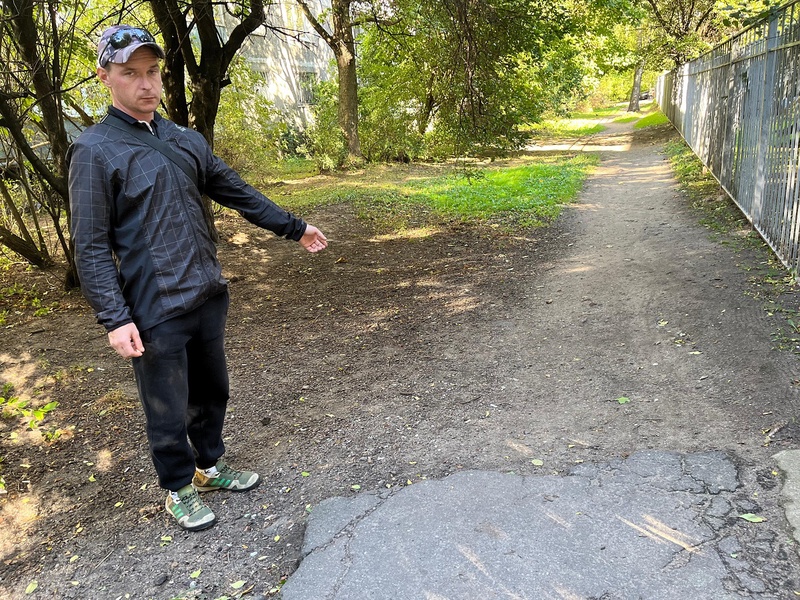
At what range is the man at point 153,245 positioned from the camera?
269 cm

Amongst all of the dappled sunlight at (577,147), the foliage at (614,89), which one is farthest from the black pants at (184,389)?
the foliage at (614,89)

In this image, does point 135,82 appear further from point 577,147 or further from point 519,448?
point 577,147

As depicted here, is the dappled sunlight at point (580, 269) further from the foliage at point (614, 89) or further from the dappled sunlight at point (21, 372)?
the foliage at point (614, 89)

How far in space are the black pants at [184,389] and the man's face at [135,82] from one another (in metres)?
0.93

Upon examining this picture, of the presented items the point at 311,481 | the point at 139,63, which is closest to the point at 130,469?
the point at 311,481

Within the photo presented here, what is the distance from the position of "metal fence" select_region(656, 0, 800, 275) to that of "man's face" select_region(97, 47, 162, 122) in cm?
524

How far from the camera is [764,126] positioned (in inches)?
267

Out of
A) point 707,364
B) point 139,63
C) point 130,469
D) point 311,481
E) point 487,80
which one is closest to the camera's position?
point 139,63

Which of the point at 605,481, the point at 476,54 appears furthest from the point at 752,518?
the point at 476,54

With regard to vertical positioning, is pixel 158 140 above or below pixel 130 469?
above

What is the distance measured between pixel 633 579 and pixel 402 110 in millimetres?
19287

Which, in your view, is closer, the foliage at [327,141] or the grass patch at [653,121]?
the foliage at [327,141]

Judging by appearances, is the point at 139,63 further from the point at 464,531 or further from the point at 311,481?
the point at 464,531

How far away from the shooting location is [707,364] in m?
4.39
